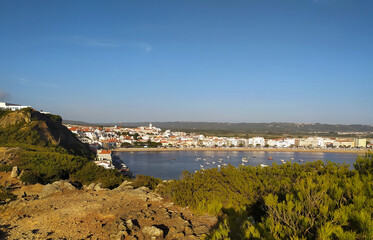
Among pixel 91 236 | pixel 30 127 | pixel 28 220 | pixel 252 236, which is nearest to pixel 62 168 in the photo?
pixel 28 220

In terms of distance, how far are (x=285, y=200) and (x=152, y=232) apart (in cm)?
255

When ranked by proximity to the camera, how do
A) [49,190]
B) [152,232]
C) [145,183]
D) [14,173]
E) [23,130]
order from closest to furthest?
[152,232]
[49,190]
[145,183]
[14,173]
[23,130]

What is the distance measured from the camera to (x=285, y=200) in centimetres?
486

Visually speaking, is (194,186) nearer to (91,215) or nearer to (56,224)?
(91,215)

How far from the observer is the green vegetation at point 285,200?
2.93 m

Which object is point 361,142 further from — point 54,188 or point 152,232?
point 152,232

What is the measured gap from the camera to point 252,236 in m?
2.87

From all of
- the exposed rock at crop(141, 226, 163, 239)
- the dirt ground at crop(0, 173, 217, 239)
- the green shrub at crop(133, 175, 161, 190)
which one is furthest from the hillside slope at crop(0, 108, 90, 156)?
the exposed rock at crop(141, 226, 163, 239)

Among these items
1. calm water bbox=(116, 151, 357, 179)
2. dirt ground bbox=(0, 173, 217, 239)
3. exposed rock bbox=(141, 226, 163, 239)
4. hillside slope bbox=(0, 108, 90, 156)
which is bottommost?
calm water bbox=(116, 151, 357, 179)

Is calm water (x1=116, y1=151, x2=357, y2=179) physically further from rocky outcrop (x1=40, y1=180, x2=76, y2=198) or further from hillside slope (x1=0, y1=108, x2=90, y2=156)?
rocky outcrop (x1=40, y1=180, x2=76, y2=198)

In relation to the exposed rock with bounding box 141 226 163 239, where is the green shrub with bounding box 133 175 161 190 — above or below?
below

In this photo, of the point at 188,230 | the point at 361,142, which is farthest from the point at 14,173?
the point at 361,142

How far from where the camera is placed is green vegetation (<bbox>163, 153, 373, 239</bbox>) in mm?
2930

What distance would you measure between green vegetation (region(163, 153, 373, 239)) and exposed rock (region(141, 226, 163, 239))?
42.4 inches
